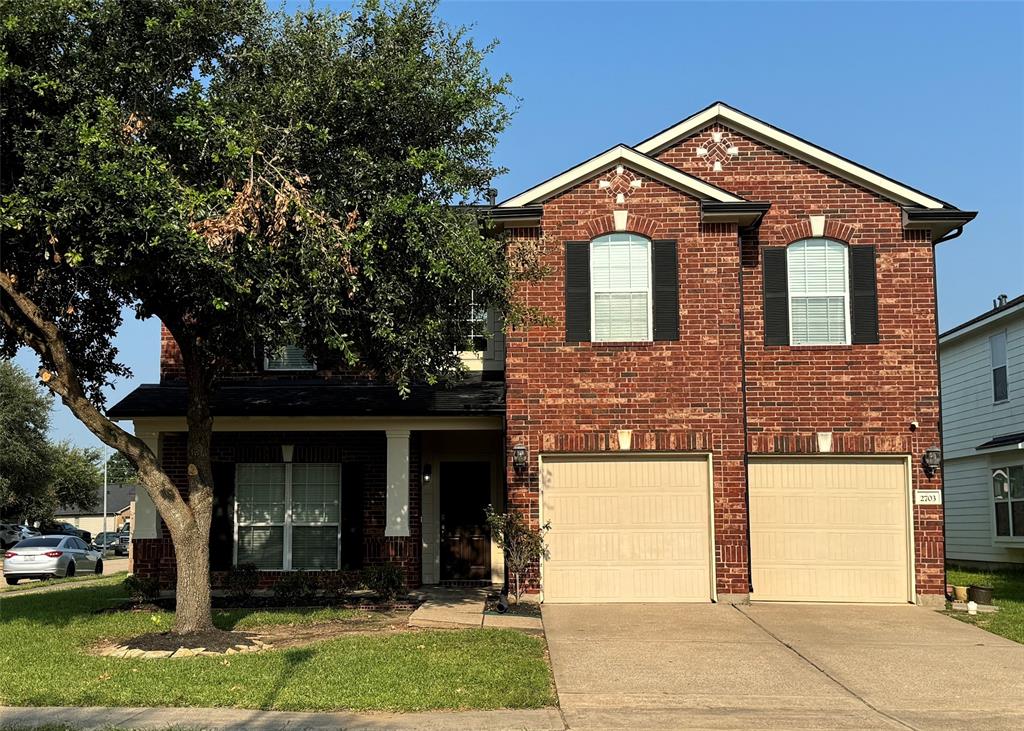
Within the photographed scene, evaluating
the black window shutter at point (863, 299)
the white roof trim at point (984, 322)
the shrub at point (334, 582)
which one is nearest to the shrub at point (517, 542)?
the shrub at point (334, 582)

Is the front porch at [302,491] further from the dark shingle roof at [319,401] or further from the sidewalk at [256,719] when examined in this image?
the sidewalk at [256,719]

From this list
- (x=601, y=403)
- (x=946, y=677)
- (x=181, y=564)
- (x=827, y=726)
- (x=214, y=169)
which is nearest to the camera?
(x=827, y=726)

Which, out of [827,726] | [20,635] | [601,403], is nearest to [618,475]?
[601,403]

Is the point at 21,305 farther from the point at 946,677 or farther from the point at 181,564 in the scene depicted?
the point at 946,677

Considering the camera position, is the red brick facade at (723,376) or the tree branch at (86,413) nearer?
the tree branch at (86,413)

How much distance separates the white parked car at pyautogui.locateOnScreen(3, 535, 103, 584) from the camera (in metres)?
26.6

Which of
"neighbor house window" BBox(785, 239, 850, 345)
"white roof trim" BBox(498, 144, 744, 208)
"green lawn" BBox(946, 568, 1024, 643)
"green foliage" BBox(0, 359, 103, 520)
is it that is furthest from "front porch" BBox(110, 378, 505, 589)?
"green foliage" BBox(0, 359, 103, 520)

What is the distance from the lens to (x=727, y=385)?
47.4ft

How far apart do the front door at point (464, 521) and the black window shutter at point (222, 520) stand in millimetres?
3794

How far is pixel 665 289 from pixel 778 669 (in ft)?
20.3

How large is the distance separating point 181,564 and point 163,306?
3.12 metres

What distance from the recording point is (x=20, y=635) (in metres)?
12.4

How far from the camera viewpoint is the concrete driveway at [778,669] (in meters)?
8.45

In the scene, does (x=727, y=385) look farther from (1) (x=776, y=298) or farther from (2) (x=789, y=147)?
(2) (x=789, y=147)
